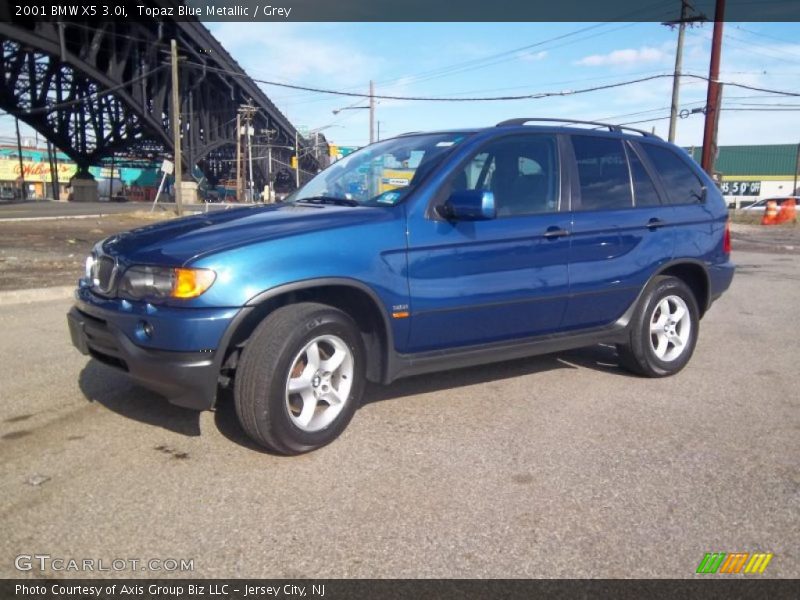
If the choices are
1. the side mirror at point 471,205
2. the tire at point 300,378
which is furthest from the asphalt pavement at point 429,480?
the side mirror at point 471,205

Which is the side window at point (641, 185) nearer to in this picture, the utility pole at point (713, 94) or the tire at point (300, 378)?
the tire at point (300, 378)

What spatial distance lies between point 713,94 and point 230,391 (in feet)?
90.3

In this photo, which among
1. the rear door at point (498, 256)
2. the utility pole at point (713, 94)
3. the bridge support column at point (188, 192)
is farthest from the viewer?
the bridge support column at point (188, 192)

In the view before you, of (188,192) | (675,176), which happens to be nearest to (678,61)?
(675,176)

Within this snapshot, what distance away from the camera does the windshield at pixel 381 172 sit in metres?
4.04

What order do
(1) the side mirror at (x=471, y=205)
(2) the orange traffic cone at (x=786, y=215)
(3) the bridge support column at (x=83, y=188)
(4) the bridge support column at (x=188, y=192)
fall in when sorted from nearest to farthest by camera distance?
(1) the side mirror at (x=471, y=205) < (2) the orange traffic cone at (x=786, y=215) < (4) the bridge support column at (x=188, y=192) < (3) the bridge support column at (x=83, y=188)

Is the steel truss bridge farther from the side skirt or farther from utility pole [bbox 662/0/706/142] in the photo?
the side skirt

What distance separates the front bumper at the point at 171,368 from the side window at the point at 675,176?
3.72 m

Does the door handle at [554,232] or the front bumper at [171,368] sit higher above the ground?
the door handle at [554,232]

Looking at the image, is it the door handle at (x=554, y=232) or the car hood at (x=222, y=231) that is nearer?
the car hood at (x=222, y=231)

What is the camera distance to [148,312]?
123 inches

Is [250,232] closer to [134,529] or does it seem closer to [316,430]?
[316,430]

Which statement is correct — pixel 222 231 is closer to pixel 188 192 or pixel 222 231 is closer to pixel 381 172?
pixel 381 172

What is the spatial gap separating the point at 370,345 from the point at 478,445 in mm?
830
